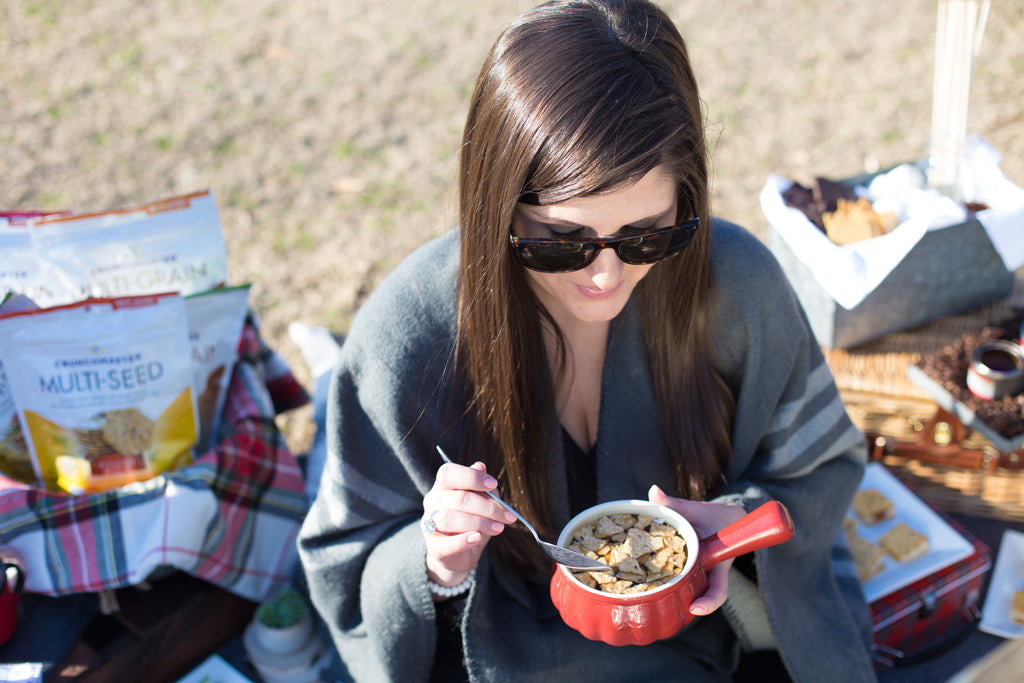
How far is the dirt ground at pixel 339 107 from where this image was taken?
143 inches

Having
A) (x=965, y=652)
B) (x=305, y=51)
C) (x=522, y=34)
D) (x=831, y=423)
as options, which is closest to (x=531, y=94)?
(x=522, y=34)

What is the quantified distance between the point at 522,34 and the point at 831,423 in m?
0.94

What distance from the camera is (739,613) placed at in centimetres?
157

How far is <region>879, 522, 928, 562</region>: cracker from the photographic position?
6.11 feet

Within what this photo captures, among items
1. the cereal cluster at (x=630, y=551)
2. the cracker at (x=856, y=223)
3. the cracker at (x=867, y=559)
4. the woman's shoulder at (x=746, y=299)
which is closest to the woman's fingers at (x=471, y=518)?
the cereal cluster at (x=630, y=551)

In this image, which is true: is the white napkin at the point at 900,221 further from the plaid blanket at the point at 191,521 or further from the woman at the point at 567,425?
the plaid blanket at the point at 191,521

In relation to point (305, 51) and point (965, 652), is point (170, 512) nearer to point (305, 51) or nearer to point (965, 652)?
point (965, 652)

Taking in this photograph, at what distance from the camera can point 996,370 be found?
2111mm

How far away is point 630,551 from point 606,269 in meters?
0.41

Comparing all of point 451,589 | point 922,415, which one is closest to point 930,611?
point 922,415

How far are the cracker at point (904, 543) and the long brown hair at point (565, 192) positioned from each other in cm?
51

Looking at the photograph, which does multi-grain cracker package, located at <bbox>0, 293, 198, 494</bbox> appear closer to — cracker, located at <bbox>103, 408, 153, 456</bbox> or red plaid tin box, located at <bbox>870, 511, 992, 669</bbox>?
cracker, located at <bbox>103, 408, 153, 456</bbox>

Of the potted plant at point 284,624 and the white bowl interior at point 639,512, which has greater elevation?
the white bowl interior at point 639,512

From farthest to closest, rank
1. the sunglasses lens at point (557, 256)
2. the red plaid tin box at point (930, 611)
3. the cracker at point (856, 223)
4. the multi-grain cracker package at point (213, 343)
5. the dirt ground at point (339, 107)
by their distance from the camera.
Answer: the dirt ground at point (339, 107)
the cracker at point (856, 223)
the multi-grain cracker package at point (213, 343)
the red plaid tin box at point (930, 611)
the sunglasses lens at point (557, 256)
